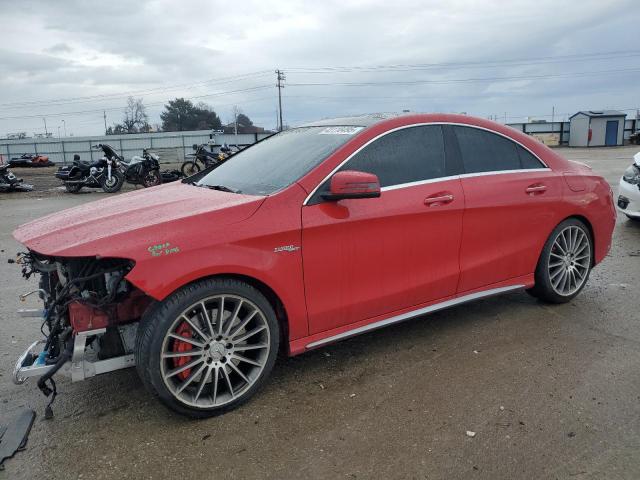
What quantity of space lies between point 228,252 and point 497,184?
2.26 metres

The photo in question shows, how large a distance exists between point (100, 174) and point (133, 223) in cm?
1395

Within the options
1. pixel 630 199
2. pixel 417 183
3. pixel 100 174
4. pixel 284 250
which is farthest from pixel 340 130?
pixel 100 174

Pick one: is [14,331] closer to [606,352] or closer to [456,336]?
[456,336]

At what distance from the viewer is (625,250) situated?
646 cm

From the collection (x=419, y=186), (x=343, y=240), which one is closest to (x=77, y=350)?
(x=343, y=240)

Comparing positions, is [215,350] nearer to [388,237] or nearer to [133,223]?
[133,223]

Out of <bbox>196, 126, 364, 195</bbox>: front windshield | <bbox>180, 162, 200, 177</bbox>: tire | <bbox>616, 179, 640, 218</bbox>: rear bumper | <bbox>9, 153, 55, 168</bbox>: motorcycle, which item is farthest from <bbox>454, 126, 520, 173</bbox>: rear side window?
<bbox>9, 153, 55, 168</bbox>: motorcycle

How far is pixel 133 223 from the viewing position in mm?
2797

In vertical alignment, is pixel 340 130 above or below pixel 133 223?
above

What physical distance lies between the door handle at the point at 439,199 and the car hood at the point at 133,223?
1.22 metres

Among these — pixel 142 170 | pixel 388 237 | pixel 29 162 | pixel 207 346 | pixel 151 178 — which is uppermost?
pixel 388 237

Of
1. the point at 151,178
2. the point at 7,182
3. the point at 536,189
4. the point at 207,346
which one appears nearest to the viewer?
the point at 207,346

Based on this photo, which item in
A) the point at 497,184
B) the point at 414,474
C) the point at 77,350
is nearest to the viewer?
the point at 414,474

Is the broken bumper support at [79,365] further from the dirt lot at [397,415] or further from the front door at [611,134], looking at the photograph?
the front door at [611,134]
